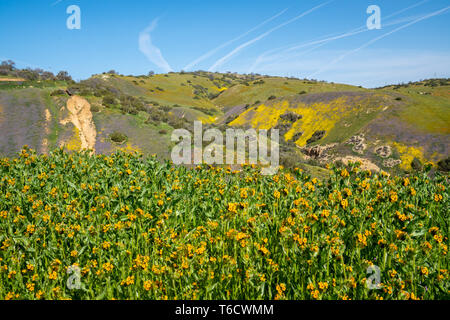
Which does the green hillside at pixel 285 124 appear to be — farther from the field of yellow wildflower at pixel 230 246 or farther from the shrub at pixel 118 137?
the field of yellow wildflower at pixel 230 246

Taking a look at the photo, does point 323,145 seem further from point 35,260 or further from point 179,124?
point 35,260

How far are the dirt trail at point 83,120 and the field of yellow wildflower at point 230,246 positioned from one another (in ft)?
47.1

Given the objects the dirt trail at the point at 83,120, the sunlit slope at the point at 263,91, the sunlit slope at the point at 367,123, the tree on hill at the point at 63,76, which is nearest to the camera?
the dirt trail at the point at 83,120

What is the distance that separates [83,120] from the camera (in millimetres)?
22469

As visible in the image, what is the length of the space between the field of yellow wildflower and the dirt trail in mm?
14353

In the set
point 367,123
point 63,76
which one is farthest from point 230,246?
point 63,76

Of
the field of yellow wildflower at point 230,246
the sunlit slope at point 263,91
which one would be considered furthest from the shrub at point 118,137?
the sunlit slope at point 263,91

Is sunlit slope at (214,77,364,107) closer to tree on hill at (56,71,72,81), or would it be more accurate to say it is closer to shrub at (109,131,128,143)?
tree on hill at (56,71,72,81)

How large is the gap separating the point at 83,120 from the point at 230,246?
21748mm

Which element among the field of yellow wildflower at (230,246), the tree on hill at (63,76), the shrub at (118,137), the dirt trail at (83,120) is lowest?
the field of yellow wildflower at (230,246)

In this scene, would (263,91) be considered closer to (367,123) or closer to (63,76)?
(367,123)

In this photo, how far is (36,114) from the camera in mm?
22734

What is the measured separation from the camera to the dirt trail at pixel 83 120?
67.5 feet
